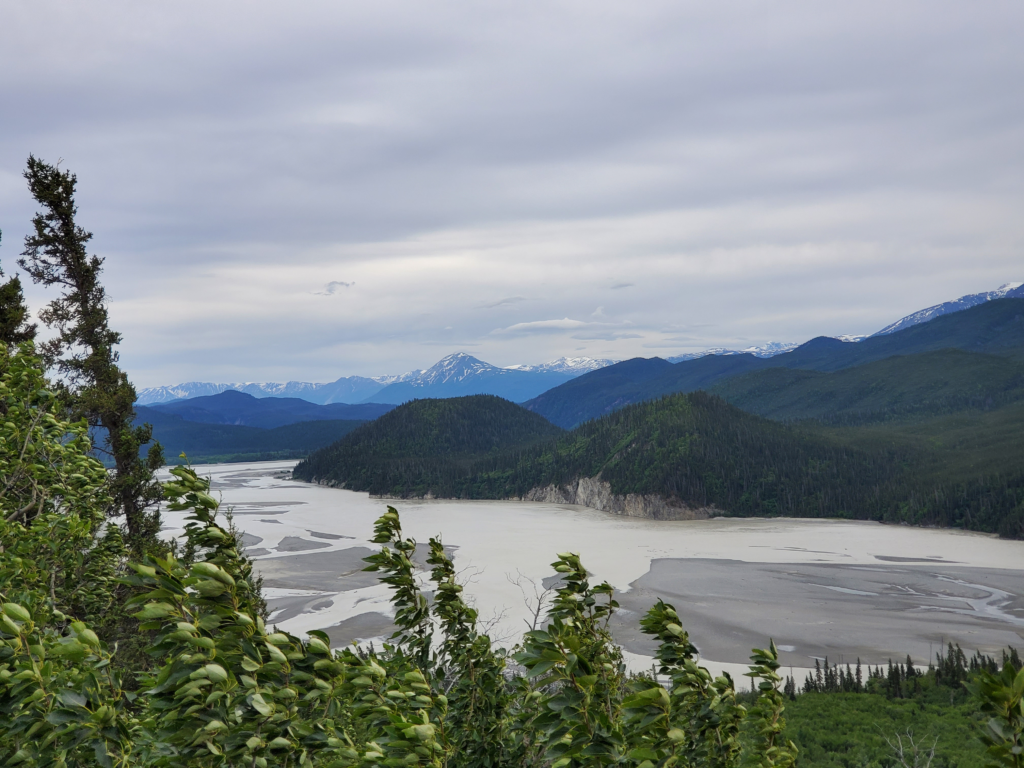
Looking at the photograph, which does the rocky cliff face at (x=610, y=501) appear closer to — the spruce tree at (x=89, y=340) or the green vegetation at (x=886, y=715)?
the green vegetation at (x=886, y=715)

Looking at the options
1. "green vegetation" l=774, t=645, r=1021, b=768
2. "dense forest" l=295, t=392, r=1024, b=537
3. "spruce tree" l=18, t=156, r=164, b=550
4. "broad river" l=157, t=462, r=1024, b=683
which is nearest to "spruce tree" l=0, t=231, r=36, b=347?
"spruce tree" l=18, t=156, r=164, b=550

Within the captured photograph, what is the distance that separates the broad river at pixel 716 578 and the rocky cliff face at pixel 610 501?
228 inches

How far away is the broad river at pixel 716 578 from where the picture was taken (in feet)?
155

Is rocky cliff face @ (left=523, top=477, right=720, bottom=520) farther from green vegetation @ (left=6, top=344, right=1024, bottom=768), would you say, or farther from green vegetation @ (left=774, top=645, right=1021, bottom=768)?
green vegetation @ (left=6, top=344, right=1024, bottom=768)

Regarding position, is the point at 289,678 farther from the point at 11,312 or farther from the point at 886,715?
the point at 886,715

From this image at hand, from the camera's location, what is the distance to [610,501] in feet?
431

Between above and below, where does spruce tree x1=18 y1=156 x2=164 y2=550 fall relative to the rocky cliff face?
above

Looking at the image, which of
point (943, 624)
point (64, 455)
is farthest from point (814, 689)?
point (64, 455)

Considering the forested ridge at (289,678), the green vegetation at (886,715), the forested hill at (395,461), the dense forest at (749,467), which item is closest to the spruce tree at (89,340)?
the forested ridge at (289,678)

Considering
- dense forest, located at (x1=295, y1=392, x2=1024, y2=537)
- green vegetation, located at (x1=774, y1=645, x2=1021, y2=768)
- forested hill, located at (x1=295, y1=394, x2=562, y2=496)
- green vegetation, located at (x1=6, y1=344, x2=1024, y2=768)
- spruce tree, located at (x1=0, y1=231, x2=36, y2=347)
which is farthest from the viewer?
forested hill, located at (x1=295, y1=394, x2=562, y2=496)

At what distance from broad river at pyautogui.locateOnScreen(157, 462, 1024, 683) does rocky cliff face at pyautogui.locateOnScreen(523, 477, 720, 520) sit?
19.0ft

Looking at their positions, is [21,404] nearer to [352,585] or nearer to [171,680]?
[171,680]

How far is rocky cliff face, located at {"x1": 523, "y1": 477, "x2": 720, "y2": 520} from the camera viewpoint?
122500 mm

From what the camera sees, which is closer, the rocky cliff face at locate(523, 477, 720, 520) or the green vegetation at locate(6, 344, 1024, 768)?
the green vegetation at locate(6, 344, 1024, 768)
